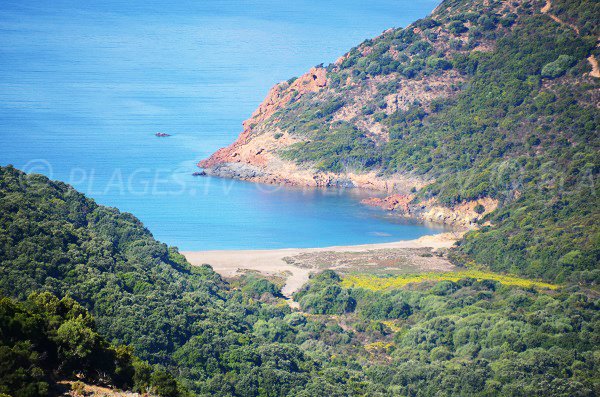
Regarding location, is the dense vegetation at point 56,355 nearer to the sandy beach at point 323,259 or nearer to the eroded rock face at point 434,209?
the sandy beach at point 323,259

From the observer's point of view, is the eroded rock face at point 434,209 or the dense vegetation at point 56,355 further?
the eroded rock face at point 434,209

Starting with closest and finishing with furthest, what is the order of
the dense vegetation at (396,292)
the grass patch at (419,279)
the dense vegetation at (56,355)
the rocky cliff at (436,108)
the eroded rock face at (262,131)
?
the dense vegetation at (56,355), the dense vegetation at (396,292), the grass patch at (419,279), the rocky cliff at (436,108), the eroded rock face at (262,131)

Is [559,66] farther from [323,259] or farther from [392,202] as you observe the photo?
[323,259]

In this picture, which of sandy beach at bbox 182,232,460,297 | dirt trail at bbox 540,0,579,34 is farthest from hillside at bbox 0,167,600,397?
dirt trail at bbox 540,0,579,34

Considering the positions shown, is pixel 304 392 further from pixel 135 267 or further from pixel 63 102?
pixel 63 102

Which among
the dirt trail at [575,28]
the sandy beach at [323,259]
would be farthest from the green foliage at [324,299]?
the dirt trail at [575,28]

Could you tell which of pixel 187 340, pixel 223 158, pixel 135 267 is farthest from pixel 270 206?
pixel 187 340
